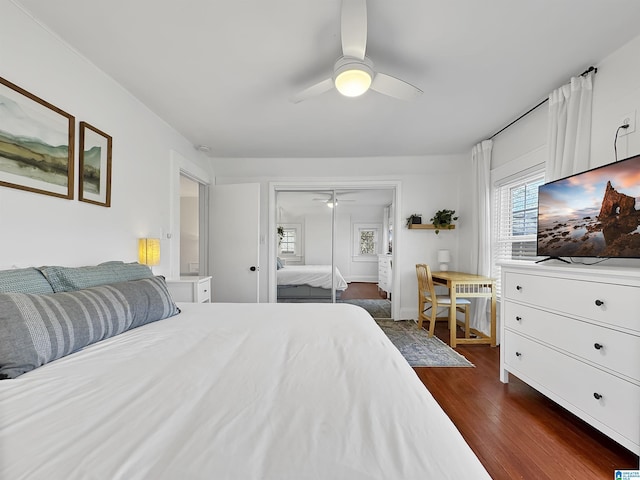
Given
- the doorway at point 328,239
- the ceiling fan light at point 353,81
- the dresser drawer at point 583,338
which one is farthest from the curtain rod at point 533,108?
the dresser drawer at point 583,338

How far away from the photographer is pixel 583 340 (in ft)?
5.24

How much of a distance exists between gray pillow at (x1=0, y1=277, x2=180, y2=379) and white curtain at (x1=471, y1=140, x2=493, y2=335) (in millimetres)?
3489

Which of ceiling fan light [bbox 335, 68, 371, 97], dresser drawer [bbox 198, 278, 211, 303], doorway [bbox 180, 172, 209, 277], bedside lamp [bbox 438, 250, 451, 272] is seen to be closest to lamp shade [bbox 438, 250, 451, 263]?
bedside lamp [bbox 438, 250, 451, 272]

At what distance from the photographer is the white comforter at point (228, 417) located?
542mm

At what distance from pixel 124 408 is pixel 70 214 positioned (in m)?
1.70

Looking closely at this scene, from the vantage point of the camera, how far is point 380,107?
259cm

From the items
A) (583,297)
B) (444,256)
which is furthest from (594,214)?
(444,256)

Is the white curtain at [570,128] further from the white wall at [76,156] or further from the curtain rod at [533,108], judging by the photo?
the white wall at [76,156]

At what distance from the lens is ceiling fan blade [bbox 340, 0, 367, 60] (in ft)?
4.48

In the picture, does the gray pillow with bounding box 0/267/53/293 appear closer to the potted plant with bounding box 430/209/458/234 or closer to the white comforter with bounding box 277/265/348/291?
the white comforter with bounding box 277/265/348/291

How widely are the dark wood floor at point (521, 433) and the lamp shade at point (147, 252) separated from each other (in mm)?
2622

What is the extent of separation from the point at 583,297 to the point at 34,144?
3363 millimetres

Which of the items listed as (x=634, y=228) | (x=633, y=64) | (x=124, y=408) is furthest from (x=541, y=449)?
(x=633, y=64)

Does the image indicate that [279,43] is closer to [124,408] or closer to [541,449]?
[124,408]
